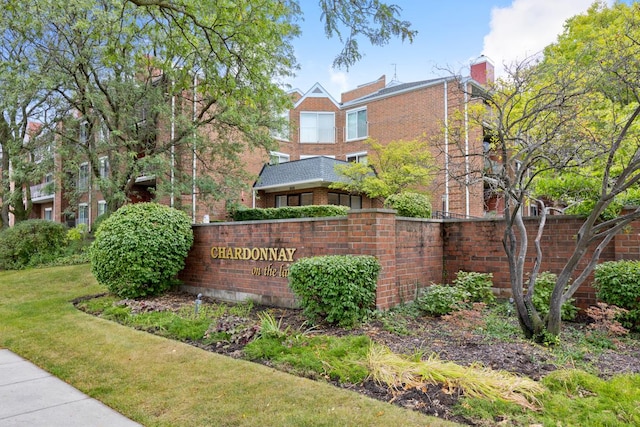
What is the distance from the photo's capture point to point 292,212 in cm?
1747

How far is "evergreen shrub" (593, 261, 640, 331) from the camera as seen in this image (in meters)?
5.53

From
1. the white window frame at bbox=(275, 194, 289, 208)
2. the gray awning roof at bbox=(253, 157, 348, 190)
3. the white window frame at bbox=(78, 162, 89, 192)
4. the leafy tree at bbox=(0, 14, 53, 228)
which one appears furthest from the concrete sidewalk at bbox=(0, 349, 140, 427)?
the white window frame at bbox=(275, 194, 289, 208)

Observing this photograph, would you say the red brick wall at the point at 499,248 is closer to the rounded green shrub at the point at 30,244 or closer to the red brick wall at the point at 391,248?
the red brick wall at the point at 391,248

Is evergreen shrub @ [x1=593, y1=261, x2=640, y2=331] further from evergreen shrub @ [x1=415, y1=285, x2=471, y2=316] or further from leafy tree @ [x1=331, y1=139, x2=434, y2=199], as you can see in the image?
leafy tree @ [x1=331, y1=139, x2=434, y2=199]

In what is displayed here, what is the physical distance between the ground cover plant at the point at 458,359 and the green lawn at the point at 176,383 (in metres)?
0.30

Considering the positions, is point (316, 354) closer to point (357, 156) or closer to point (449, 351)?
point (449, 351)

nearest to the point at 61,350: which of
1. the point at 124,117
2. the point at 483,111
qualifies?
the point at 483,111

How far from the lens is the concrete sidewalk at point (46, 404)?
135 inches

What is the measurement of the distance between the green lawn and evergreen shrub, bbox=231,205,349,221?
9.88 m

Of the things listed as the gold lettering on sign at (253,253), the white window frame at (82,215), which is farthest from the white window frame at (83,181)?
the gold lettering on sign at (253,253)

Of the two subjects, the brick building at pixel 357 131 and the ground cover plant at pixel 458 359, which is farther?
the brick building at pixel 357 131

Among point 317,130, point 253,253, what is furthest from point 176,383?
point 317,130

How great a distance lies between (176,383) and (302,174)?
1602cm

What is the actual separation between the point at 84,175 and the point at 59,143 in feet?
10.5
